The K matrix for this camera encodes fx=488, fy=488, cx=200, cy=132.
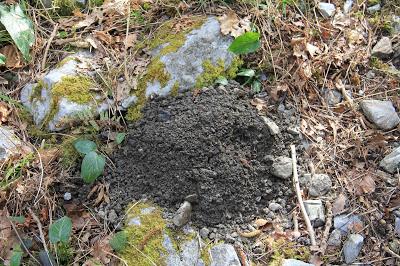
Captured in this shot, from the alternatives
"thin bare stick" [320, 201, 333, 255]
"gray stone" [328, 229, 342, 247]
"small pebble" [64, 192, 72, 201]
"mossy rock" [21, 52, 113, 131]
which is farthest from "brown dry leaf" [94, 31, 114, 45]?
"gray stone" [328, 229, 342, 247]

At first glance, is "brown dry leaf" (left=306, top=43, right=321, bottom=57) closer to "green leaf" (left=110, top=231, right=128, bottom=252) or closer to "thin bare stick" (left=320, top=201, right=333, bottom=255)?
"thin bare stick" (left=320, top=201, right=333, bottom=255)

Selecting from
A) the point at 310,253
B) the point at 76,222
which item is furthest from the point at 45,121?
the point at 310,253

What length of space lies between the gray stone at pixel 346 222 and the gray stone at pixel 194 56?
106 centimetres

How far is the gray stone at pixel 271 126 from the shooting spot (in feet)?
8.75

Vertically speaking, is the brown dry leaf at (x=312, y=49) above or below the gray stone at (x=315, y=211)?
above

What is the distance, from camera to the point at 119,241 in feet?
7.89

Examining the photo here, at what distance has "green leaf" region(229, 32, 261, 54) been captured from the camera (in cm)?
282

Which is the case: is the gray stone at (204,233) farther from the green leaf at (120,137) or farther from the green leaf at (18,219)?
the green leaf at (18,219)

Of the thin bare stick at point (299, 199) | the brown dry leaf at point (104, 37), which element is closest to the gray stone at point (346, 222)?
the thin bare stick at point (299, 199)

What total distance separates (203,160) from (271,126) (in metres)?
0.44

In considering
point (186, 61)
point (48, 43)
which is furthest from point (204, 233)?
point (48, 43)

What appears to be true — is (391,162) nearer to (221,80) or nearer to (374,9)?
(221,80)

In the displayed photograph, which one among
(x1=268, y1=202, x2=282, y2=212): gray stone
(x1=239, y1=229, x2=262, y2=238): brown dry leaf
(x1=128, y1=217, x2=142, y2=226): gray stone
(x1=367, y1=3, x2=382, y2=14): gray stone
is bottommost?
(x1=239, y1=229, x2=262, y2=238): brown dry leaf

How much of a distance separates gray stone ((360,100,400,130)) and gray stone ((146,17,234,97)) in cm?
86
